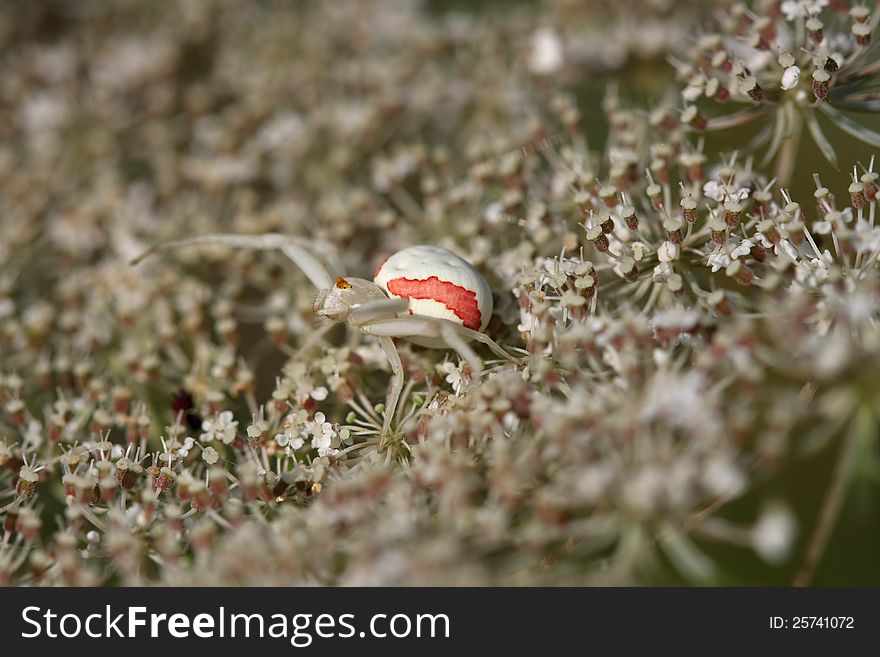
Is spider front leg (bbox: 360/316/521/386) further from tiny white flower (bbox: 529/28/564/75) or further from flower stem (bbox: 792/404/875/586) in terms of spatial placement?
tiny white flower (bbox: 529/28/564/75)

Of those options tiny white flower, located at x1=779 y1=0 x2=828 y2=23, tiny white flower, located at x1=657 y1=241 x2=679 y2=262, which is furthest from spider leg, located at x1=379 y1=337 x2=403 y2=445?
tiny white flower, located at x1=779 y1=0 x2=828 y2=23

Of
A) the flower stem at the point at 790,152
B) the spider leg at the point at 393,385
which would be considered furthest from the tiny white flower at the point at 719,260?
the spider leg at the point at 393,385

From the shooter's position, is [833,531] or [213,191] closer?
[833,531]

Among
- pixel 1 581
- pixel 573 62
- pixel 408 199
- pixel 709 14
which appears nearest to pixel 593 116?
pixel 573 62

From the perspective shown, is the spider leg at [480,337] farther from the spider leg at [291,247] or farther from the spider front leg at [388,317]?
the spider leg at [291,247]

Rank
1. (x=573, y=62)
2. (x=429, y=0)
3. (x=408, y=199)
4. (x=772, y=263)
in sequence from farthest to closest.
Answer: (x=429, y=0) < (x=573, y=62) < (x=408, y=199) < (x=772, y=263)

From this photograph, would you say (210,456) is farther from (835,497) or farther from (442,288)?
(835,497)

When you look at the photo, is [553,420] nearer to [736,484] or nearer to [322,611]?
[736,484]

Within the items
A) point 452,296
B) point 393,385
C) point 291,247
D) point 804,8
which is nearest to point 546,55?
point 804,8
